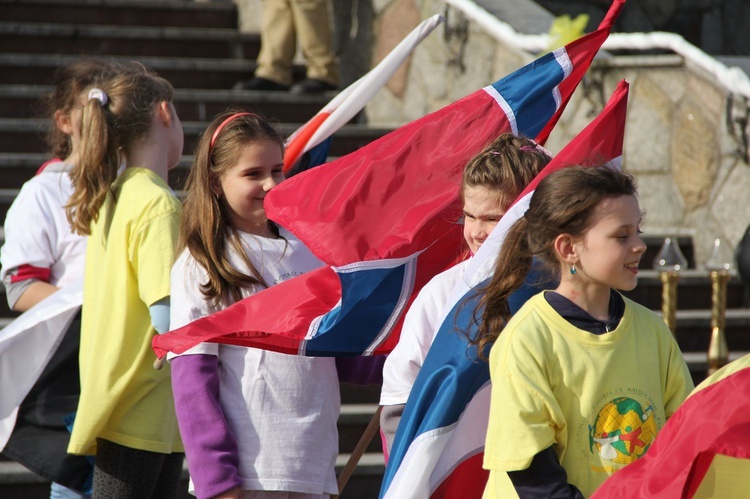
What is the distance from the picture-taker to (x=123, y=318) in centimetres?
312

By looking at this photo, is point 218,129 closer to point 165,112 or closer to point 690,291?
point 165,112

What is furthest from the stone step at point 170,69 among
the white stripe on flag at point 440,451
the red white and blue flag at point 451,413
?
the white stripe on flag at point 440,451

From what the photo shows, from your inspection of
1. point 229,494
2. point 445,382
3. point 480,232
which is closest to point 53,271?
point 229,494

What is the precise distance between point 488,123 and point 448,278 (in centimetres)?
67

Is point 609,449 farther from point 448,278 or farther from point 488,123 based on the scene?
point 488,123

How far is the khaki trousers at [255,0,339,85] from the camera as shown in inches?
289

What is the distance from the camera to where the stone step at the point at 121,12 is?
7887 mm

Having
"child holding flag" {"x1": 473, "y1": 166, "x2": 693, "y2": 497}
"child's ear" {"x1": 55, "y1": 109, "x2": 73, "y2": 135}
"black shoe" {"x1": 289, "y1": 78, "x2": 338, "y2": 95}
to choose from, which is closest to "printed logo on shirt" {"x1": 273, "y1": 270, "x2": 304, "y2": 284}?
"child holding flag" {"x1": 473, "y1": 166, "x2": 693, "y2": 497}

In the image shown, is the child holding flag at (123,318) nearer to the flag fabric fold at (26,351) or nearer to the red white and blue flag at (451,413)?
the flag fabric fold at (26,351)

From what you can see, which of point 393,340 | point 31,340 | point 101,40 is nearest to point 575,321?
point 393,340

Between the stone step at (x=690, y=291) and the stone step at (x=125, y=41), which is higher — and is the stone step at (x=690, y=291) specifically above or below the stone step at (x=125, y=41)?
below

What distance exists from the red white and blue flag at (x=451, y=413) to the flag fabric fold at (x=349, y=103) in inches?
48.7

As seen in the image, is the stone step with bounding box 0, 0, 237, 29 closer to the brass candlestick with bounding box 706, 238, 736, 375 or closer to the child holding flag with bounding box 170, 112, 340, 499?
Result: the brass candlestick with bounding box 706, 238, 736, 375

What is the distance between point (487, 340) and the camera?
2.39 meters
